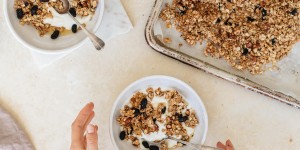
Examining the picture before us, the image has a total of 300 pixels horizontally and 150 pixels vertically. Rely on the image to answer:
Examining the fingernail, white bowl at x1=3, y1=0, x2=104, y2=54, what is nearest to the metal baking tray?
white bowl at x1=3, y1=0, x2=104, y2=54

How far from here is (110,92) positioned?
95 cm

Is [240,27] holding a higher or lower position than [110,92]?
higher

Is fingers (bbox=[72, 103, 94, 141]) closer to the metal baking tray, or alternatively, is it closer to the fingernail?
the fingernail

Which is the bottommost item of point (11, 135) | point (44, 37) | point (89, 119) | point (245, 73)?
point (11, 135)

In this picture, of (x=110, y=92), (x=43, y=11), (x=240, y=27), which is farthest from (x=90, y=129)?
(x=240, y=27)

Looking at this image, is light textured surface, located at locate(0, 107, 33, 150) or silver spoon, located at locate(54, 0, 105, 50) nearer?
silver spoon, located at locate(54, 0, 105, 50)

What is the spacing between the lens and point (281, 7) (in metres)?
0.93

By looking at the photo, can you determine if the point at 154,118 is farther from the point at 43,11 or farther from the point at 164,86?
the point at 43,11

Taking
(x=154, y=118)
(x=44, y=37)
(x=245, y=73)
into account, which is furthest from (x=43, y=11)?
(x=245, y=73)

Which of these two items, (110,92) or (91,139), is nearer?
(91,139)

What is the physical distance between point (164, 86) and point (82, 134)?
208 mm

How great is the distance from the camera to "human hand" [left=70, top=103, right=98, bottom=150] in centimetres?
81

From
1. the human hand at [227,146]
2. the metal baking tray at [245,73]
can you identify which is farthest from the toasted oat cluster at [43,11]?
the human hand at [227,146]

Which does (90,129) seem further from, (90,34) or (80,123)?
(90,34)
